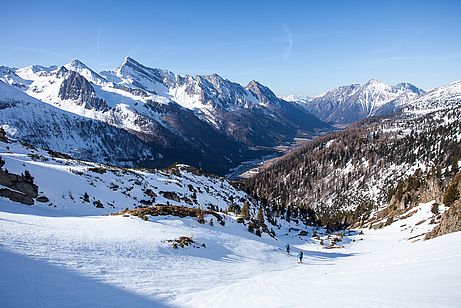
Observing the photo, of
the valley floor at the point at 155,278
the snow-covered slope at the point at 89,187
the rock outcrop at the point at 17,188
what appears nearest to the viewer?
the valley floor at the point at 155,278

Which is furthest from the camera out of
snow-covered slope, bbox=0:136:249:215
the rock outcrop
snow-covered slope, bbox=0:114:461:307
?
snow-covered slope, bbox=0:136:249:215

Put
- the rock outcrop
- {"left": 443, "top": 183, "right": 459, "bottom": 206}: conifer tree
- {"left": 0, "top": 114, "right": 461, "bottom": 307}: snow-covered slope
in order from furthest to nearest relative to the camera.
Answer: {"left": 443, "top": 183, "right": 459, "bottom": 206}: conifer tree < the rock outcrop < {"left": 0, "top": 114, "right": 461, "bottom": 307}: snow-covered slope

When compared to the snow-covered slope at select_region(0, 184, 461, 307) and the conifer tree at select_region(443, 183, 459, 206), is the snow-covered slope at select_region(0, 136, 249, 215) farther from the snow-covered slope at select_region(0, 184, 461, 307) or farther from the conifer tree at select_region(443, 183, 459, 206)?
the conifer tree at select_region(443, 183, 459, 206)

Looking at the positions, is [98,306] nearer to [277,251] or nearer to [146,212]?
[146,212]

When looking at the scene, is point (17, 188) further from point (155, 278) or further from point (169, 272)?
point (155, 278)

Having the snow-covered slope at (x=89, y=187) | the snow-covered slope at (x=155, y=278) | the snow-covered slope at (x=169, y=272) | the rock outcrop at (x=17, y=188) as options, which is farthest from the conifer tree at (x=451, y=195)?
the rock outcrop at (x=17, y=188)

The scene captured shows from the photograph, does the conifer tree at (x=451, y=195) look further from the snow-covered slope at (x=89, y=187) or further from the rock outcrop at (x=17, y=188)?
the rock outcrop at (x=17, y=188)

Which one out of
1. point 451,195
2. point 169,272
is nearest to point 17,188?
point 169,272

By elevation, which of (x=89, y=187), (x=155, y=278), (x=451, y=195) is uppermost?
(x=451, y=195)

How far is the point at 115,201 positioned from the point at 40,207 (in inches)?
547

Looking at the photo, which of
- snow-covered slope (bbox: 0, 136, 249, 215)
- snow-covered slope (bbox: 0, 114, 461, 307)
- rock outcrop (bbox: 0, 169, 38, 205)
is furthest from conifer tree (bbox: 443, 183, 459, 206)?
rock outcrop (bbox: 0, 169, 38, 205)

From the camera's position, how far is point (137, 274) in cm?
1534

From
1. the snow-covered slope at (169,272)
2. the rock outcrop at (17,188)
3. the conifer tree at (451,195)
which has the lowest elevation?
the snow-covered slope at (169,272)

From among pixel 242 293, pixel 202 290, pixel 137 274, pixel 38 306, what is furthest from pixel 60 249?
pixel 242 293
